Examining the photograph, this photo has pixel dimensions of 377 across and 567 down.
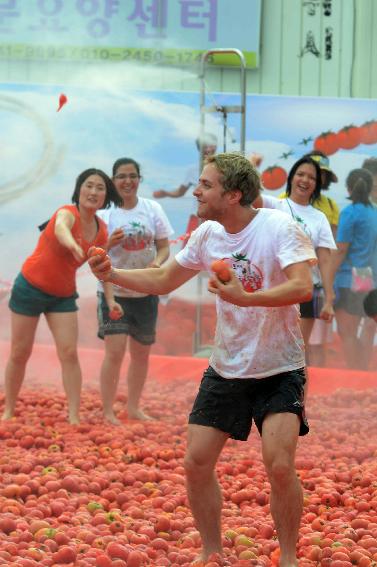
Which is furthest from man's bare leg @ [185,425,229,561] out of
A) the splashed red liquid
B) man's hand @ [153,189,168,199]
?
the splashed red liquid

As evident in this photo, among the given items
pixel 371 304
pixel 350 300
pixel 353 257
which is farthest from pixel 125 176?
pixel 350 300

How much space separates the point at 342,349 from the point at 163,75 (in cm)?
257

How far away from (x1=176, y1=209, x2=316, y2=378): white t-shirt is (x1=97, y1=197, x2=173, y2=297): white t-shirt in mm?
Result: 2510

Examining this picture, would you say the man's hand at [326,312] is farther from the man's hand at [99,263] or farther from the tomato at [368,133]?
the tomato at [368,133]

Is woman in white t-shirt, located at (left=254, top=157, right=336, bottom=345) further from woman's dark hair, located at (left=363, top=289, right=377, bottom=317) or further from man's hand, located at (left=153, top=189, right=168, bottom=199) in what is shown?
man's hand, located at (left=153, top=189, right=168, bottom=199)

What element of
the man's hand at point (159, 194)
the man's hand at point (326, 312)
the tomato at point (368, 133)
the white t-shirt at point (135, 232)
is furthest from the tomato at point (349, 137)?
the man's hand at point (326, 312)

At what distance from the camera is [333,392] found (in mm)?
7188

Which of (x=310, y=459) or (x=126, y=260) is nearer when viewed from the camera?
(x=310, y=459)

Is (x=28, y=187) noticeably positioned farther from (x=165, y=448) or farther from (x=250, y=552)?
(x=250, y=552)

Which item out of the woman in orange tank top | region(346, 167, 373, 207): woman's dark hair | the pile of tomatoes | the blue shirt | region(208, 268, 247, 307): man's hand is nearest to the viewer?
region(208, 268, 247, 307): man's hand

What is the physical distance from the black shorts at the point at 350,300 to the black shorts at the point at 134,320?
6.11 ft

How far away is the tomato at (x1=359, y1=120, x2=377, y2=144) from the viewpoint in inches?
353

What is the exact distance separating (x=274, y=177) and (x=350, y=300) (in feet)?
5.30

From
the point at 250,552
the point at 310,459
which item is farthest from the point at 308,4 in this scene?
the point at 250,552
